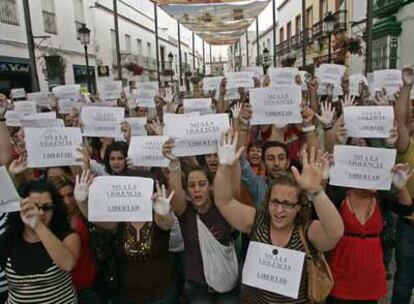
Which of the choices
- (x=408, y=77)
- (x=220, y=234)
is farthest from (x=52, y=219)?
(x=408, y=77)

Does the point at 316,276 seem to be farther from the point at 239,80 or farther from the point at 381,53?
the point at 381,53

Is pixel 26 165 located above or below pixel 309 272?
above

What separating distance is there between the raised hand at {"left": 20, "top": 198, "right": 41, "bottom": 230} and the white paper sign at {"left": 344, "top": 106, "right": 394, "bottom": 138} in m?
2.30

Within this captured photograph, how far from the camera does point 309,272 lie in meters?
2.31

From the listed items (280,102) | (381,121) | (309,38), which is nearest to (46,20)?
(309,38)

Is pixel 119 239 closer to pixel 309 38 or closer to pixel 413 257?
pixel 413 257

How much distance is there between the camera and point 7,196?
8.57 ft

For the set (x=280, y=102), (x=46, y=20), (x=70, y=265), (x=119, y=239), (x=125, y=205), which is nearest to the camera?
(x=70, y=265)

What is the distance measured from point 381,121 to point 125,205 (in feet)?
6.47

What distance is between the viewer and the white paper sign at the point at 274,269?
2.30 m

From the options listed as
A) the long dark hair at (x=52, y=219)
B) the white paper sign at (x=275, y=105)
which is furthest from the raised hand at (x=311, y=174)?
the white paper sign at (x=275, y=105)

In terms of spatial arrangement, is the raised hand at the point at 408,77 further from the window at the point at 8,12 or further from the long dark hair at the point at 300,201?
the window at the point at 8,12

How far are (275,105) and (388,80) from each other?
1851 mm

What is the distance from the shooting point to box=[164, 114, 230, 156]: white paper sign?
2.98 m
